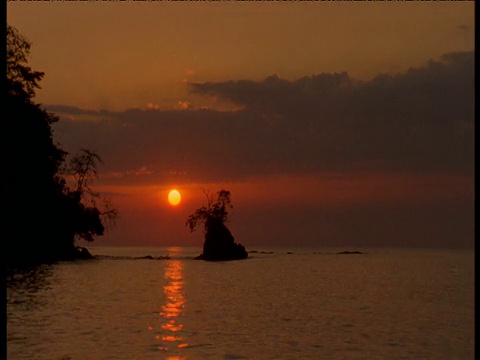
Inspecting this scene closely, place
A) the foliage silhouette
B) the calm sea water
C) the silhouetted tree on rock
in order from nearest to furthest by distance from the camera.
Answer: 1. the calm sea water
2. the foliage silhouette
3. the silhouetted tree on rock

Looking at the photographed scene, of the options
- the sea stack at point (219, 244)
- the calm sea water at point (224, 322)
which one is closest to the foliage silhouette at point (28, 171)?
the calm sea water at point (224, 322)

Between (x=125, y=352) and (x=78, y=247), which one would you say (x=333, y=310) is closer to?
(x=125, y=352)

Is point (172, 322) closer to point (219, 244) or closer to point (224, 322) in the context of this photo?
point (224, 322)

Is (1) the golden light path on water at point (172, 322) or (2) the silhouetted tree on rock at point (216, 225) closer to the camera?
(1) the golden light path on water at point (172, 322)

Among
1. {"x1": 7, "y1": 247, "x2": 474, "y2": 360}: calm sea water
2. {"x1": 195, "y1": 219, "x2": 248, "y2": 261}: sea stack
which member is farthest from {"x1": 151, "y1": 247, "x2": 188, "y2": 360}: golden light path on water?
{"x1": 195, "y1": 219, "x2": 248, "y2": 261}: sea stack

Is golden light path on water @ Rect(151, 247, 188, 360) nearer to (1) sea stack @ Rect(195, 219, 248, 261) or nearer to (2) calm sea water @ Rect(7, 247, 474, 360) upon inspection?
(2) calm sea water @ Rect(7, 247, 474, 360)

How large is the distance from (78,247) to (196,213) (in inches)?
739

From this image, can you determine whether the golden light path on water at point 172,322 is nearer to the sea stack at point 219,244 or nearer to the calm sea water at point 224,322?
the calm sea water at point 224,322

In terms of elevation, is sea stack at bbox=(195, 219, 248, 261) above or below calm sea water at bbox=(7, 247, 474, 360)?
above

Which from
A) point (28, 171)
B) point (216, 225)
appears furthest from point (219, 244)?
point (28, 171)

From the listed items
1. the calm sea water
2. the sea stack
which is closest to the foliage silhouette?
the calm sea water

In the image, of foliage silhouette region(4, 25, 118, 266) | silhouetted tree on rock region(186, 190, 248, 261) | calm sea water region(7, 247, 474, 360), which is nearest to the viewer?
calm sea water region(7, 247, 474, 360)

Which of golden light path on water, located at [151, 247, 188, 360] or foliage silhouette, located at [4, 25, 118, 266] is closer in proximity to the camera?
golden light path on water, located at [151, 247, 188, 360]

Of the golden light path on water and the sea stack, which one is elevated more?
the sea stack
